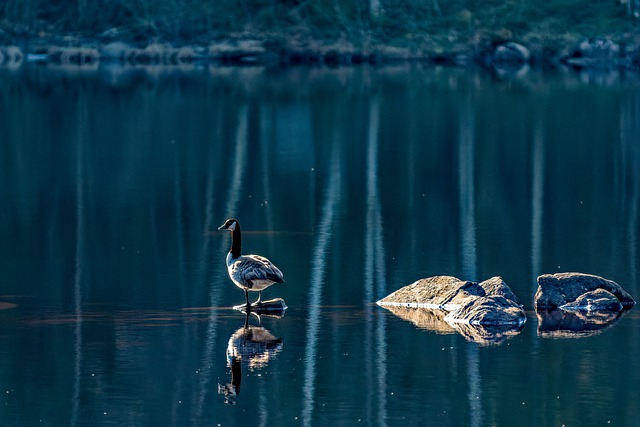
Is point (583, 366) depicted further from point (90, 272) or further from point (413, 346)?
point (90, 272)

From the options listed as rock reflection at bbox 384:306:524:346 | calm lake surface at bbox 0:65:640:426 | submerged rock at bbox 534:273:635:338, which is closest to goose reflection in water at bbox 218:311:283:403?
calm lake surface at bbox 0:65:640:426

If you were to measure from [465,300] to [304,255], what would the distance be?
582cm

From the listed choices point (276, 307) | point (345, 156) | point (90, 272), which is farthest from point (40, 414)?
point (345, 156)

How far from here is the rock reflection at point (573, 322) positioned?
18.5 m

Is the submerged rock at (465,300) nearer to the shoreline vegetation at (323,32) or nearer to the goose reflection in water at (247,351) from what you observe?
the goose reflection in water at (247,351)

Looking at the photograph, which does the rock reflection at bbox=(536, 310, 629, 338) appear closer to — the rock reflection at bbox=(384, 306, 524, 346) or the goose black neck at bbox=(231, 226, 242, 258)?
the rock reflection at bbox=(384, 306, 524, 346)

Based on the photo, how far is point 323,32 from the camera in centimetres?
10231

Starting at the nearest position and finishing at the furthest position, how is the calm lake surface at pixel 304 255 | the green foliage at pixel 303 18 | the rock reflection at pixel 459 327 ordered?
the calm lake surface at pixel 304 255, the rock reflection at pixel 459 327, the green foliage at pixel 303 18

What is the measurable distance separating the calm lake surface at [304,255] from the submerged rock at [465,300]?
0.61m

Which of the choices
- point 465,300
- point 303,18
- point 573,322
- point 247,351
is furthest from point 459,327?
point 303,18

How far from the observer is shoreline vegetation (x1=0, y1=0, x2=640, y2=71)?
314ft

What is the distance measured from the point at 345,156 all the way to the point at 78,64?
52.0 m

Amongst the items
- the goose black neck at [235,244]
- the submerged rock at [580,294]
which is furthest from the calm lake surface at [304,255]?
the goose black neck at [235,244]

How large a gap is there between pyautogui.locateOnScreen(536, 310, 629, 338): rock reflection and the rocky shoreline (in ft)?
239
